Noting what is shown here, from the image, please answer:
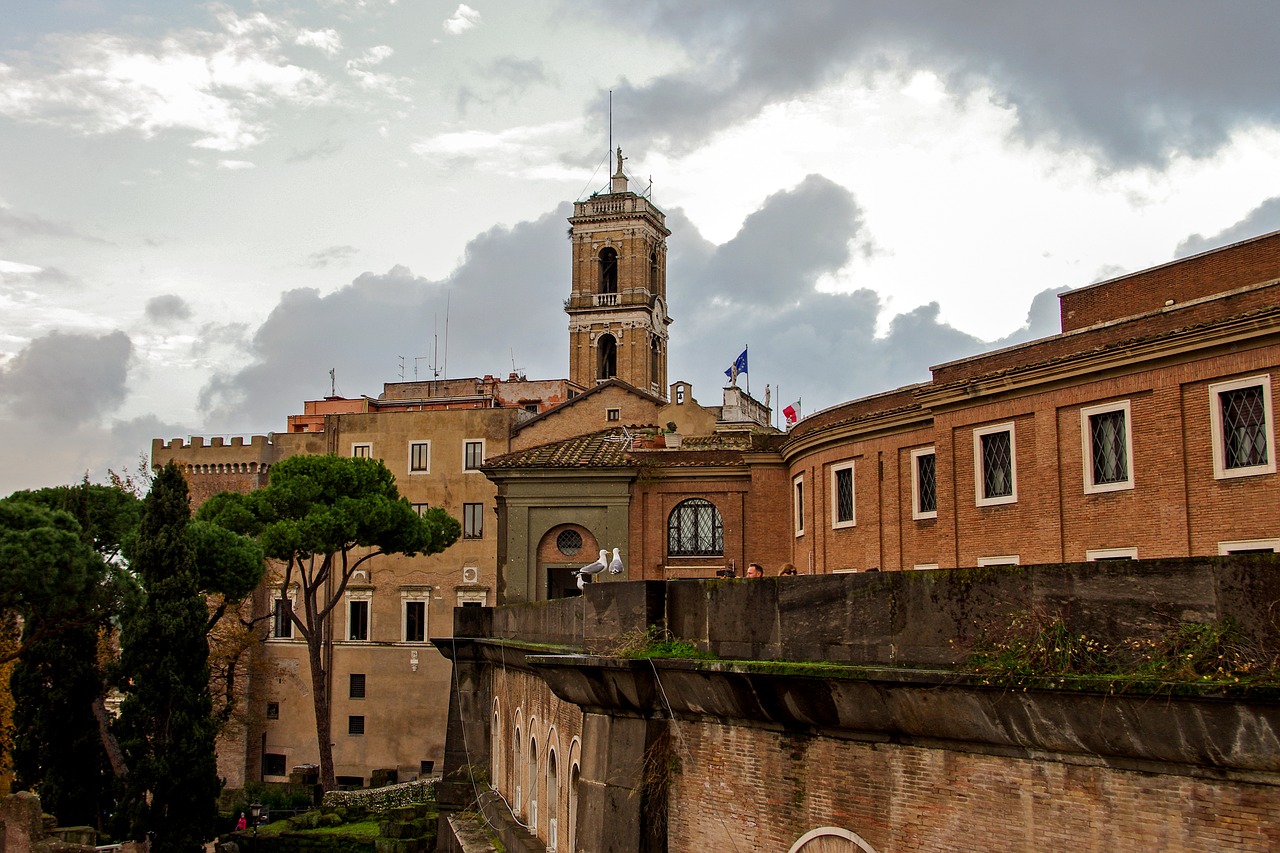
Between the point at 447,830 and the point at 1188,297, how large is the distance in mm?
18834

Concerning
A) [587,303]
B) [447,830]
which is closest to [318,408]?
[587,303]

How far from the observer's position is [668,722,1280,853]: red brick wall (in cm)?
639

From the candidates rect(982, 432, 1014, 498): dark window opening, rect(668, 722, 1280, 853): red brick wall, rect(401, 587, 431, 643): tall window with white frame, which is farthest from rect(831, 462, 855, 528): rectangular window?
rect(401, 587, 431, 643): tall window with white frame

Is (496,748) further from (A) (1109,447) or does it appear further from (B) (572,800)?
(A) (1109,447)

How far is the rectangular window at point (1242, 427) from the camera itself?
17953 mm

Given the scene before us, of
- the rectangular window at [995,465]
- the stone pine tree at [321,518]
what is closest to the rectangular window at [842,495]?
the rectangular window at [995,465]

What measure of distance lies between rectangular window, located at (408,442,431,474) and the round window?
16.9 metres

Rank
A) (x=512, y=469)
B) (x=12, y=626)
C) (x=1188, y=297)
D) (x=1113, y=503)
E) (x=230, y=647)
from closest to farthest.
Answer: (x=1113, y=503)
(x=1188, y=297)
(x=12, y=626)
(x=512, y=469)
(x=230, y=647)

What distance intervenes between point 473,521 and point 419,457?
3.61 m

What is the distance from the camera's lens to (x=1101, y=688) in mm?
6656

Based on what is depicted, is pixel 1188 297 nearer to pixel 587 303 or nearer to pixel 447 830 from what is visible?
pixel 447 830

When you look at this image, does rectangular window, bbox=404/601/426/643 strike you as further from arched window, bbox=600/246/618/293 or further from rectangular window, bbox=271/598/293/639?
arched window, bbox=600/246/618/293

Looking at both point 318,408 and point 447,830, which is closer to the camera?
point 447,830

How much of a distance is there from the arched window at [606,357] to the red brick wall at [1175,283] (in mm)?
61547
